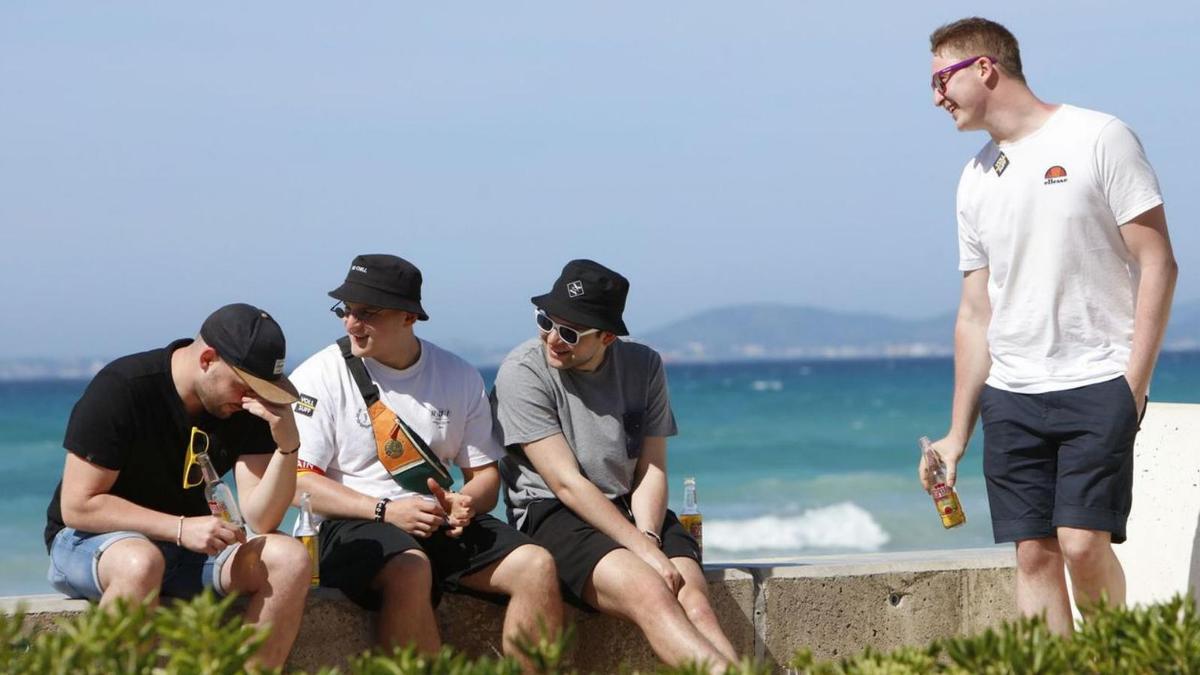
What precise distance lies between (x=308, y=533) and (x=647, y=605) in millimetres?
1181

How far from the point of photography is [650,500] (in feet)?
17.2

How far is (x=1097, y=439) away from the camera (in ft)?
14.3

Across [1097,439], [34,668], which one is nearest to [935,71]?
[1097,439]

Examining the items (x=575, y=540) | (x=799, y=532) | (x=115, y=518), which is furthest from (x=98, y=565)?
(x=799, y=532)

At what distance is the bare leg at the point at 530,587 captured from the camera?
15.8 ft

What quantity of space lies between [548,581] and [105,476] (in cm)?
139

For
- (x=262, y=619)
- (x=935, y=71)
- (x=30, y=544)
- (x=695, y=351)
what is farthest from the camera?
(x=695, y=351)

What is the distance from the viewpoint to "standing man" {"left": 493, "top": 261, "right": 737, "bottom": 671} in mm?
4871

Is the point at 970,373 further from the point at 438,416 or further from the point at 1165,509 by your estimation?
the point at 438,416

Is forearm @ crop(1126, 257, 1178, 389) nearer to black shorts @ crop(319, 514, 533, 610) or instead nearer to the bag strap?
black shorts @ crop(319, 514, 533, 610)

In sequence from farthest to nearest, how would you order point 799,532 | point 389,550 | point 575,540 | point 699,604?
point 799,532 < point 575,540 < point 699,604 < point 389,550

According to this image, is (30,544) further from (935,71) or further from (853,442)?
(853,442)

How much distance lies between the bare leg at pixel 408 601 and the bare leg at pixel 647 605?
1.70 ft

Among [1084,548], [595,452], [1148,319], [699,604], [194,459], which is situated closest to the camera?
[1148,319]
